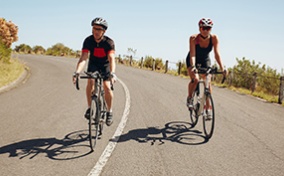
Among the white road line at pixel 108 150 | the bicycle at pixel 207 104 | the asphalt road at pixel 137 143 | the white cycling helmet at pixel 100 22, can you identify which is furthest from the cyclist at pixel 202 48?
the white cycling helmet at pixel 100 22

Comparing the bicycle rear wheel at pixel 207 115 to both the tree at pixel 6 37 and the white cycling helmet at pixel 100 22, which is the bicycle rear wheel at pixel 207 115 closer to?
the white cycling helmet at pixel 100 22

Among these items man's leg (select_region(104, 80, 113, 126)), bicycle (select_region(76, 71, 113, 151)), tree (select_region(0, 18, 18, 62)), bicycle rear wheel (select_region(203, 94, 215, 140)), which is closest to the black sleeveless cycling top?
bicycle rear wheel (select_region(203, 94, 215, 140))

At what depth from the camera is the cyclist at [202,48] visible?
6.47 metres

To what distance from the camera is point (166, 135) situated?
6.46 m

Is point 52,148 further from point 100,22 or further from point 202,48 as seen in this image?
point 202,48

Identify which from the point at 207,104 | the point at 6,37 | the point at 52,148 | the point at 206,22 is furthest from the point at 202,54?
the point at 6,37

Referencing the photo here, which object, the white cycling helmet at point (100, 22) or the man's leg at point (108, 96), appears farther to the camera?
the man's leg at point (108, 96)

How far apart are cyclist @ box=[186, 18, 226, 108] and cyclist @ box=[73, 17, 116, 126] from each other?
5.80 feet

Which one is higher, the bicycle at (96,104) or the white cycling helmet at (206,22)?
the white cycling helmet at (206,22)

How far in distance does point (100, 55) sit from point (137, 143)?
1772 mm

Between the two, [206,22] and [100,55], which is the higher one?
[206,22]

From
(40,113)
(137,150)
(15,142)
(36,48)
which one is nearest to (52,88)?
(40,113)

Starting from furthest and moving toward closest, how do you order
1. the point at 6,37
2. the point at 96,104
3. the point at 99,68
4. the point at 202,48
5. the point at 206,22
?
the point at 6,37 < the point at 202,48 < the point at 206,22 < the point at 99,68 < the point at 96,104

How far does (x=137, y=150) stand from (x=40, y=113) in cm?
370
